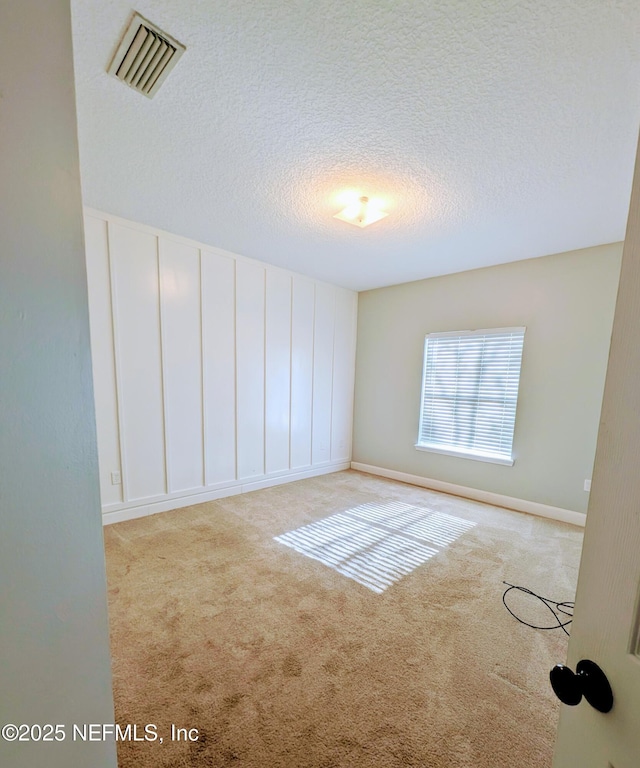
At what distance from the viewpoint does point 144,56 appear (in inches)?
51.8

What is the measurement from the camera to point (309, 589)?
1979 millimetres

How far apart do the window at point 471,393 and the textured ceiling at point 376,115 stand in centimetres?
125

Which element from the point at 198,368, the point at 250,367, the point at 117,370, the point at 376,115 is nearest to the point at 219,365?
the point at 198,368

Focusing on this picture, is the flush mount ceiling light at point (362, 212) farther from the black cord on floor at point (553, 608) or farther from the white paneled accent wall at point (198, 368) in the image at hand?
the black cord on floor at point (553, 608)

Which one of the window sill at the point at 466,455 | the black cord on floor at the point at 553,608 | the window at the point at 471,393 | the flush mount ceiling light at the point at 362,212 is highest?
the flush mount ceiling light at the point at 362,212

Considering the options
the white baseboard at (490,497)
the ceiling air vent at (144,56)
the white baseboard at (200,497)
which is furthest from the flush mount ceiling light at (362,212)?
the white baseboard at (490,497)

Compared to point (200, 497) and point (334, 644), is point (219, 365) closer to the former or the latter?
point (200, 497)

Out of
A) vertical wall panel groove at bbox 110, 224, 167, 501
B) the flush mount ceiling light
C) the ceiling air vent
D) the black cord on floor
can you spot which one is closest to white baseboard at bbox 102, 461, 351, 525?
vertical wall panel groove at bbox 110, 224, 167, 501

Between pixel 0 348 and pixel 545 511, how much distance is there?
4.17 m

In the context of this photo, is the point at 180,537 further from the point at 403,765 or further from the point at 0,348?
the point at 0,348

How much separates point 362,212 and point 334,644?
2.77 m

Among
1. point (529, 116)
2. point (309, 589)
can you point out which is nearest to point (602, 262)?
point (529, 116)

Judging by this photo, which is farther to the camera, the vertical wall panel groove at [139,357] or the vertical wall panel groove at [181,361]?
the vertical wall panel groove at [181,361]

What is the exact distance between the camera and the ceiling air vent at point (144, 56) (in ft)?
4.00
